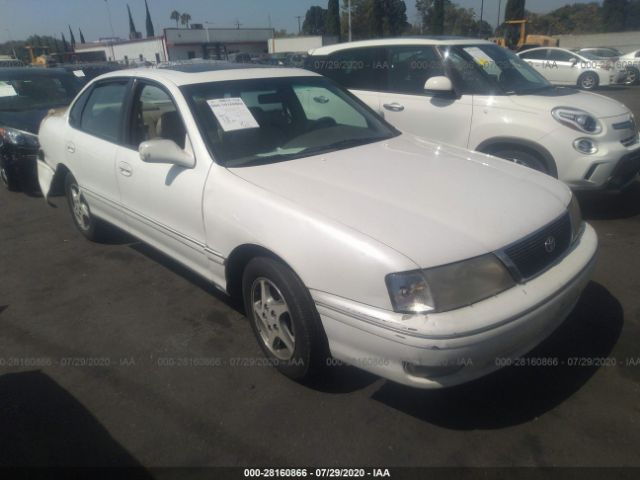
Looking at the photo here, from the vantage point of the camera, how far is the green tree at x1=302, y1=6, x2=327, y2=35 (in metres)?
89.3

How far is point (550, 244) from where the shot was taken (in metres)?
2.40

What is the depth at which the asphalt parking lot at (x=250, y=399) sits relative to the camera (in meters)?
2.23

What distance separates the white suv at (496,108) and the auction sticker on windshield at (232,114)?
8.07ft

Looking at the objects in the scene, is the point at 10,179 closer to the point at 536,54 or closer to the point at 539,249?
the point at 539,249

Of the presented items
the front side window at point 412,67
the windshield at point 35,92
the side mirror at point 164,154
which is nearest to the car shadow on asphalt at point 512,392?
the side mirror at point 164,154

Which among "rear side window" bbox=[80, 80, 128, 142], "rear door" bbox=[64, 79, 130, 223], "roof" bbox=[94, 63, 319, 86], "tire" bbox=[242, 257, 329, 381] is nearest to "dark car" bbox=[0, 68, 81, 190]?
"rear door" bbox=[64, 79, 130, 223]

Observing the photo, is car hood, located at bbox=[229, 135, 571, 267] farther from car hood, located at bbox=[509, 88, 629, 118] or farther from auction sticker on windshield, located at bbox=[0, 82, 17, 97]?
auction sticker on windshield, located at bbox=[0, 82, 17, 97]

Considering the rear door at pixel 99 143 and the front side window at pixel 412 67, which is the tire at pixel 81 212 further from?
the front side window at pixel 412 67

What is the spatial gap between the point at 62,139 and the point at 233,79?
2.13 metres

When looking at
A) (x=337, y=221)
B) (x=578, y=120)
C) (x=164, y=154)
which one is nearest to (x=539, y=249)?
(x=337, y=221)

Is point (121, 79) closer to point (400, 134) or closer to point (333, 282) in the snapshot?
point (400, 134)

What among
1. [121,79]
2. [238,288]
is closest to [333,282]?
[238,288]

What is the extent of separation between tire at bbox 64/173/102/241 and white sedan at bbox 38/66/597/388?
70cm

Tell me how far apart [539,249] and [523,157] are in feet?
8.77
